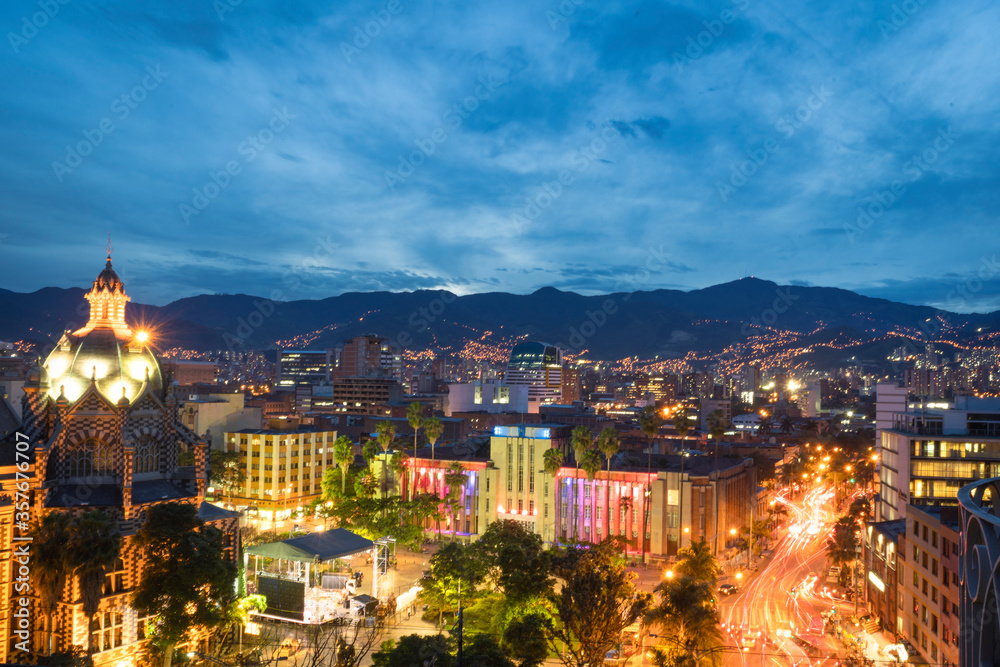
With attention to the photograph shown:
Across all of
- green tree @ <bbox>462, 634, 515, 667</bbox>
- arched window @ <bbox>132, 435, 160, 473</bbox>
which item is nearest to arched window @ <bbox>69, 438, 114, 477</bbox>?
arched window @ <bbox>132, 435, 160, 473</bbox>

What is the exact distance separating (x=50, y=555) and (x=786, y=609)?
5937cm

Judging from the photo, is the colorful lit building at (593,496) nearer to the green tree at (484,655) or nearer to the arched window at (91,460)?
the green tree at (484,655)

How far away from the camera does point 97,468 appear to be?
4497 centimetres

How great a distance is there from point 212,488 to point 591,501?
61712 millimetres

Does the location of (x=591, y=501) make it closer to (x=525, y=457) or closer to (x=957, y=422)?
(x=525, y=457)

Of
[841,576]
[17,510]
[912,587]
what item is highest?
[17,510]

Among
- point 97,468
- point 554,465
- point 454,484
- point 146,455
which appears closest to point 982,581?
point 97,468

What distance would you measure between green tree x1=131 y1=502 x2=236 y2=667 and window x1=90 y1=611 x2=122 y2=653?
2.08 m

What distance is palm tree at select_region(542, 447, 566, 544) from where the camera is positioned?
285ft

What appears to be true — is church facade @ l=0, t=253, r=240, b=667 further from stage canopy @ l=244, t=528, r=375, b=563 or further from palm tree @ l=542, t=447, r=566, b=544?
palm tree @ l=542, t=447, r=566, b=544

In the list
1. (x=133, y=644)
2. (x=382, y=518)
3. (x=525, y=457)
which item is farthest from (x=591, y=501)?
(x=133, y=644)

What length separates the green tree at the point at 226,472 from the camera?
107688 millimetres

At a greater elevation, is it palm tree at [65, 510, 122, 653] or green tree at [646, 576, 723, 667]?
palm tree at [65, 510, 122, 653]

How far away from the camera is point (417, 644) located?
31.8m
